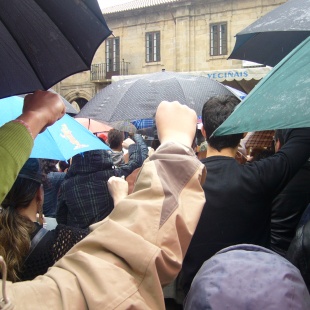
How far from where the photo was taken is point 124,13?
2094 cm

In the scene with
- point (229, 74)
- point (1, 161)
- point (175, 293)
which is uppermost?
point (229, 74)

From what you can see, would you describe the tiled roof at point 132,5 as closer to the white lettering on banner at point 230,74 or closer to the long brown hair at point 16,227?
the white lettering on banner at point 230,74

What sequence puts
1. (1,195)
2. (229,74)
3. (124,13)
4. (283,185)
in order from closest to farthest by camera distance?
(1,195) → (283,185) → (229,74) → (124,13)

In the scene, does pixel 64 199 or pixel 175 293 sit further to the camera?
pixel 64 199

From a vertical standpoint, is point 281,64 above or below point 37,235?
above

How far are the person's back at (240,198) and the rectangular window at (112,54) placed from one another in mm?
19934

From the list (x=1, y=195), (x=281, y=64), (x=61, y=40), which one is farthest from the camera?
(x=61, y=40)

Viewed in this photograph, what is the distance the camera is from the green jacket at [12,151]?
3.50 ft

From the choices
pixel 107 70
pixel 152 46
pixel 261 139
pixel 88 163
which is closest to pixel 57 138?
pixel 88 163

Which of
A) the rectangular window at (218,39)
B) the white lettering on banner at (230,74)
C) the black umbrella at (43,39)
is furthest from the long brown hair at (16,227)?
the rectangular window at (218,39)

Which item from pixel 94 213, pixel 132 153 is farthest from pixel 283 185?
pixel 132 153

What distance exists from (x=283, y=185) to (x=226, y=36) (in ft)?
→ 59.7

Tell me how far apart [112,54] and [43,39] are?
20.5 meters

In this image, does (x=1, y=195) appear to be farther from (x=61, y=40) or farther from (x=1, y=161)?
(x=61, y=40)
